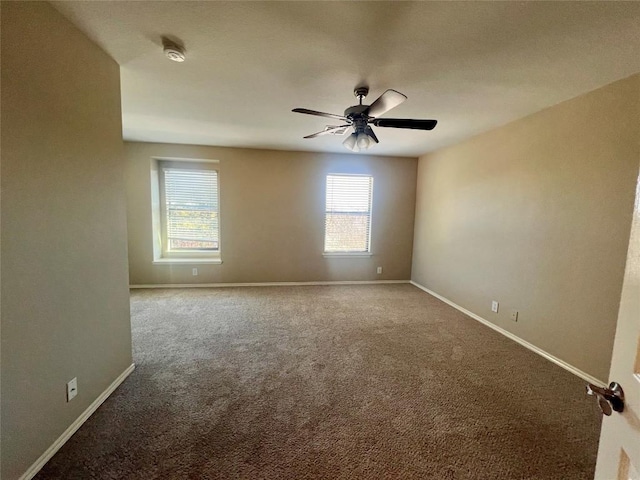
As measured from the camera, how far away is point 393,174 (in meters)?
5.02

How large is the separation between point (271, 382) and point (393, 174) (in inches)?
163

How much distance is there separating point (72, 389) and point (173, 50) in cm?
219

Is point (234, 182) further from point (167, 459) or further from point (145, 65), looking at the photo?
point (167, 459)

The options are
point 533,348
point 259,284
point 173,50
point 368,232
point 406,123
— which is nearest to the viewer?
point 173,50

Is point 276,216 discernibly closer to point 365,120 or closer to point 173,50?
point 365,120

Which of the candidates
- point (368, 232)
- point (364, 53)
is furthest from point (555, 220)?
point (368, 232)

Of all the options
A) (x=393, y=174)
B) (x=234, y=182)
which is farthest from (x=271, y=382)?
(x=393, y=174)

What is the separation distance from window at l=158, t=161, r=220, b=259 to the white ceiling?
1724 mm

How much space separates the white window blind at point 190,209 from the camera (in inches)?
180

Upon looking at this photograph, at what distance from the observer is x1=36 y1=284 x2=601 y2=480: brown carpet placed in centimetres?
143

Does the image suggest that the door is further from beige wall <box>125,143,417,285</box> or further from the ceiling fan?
beige wall <box>125,143,417,285</box>

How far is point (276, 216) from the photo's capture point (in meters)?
4.73

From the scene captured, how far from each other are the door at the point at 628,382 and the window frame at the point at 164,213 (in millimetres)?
4657

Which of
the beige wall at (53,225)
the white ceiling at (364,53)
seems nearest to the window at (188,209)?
the white ceiling at (364,53)
